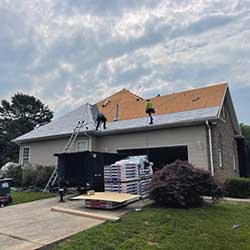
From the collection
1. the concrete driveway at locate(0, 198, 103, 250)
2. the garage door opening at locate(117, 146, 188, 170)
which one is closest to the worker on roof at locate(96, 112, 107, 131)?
the garage door opening at locate(117, 146, 188, 170)

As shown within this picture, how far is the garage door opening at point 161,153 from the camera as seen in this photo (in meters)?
16.0

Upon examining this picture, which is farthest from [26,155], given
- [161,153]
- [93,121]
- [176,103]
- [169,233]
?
[169,233]

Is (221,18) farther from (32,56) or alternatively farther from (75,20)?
(32,56)

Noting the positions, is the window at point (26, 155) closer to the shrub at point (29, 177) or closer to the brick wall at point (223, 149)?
the shrub at point (29, 177)

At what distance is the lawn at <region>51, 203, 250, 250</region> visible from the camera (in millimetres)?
5180

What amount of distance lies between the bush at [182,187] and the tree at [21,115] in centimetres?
3495

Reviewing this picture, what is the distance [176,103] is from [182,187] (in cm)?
931

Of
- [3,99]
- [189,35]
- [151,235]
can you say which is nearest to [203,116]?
[189,35]

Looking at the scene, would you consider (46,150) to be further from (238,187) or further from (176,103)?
(238,187)

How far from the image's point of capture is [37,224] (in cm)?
703

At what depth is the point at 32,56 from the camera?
15336 millimetres

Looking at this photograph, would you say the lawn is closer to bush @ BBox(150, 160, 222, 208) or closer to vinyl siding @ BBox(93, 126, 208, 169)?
bush @ BBox(150, 160, 222, 208)

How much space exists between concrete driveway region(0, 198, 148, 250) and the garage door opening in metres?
6.21

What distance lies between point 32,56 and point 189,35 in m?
8.81
